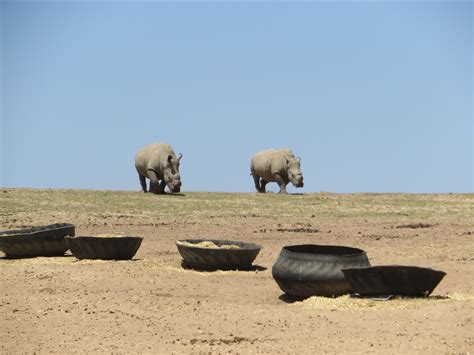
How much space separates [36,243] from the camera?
717 inches

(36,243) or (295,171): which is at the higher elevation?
(295,171)

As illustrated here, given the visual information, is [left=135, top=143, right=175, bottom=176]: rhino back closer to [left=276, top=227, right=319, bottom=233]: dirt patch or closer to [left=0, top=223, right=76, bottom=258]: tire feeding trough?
[left=276, top=227, right=319, bottom=233]: dirt patch

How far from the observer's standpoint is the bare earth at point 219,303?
9.70 metres

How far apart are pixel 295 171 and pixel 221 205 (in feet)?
43.4

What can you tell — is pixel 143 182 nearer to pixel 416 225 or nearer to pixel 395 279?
pixel 416 225

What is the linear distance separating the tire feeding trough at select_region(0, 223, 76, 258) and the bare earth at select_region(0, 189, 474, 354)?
18.8 inches

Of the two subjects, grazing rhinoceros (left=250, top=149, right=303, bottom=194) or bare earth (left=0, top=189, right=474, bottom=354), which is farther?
grazing rhinoceros (left=250, top=149, right=303, bottom=194)

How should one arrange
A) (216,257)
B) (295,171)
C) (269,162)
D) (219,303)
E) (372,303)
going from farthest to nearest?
1. (269,162)
2. (295,171)
3. (216,257)
4. (219,303)
5. (372,303)

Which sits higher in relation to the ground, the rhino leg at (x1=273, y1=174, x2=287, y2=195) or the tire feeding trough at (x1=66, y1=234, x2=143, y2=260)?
the rhino leg at (x1=273, y1=174, x2=287, y2=195)

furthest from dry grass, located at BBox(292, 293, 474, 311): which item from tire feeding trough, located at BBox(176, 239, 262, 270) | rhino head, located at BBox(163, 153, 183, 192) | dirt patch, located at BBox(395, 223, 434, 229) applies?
rhino head, located at BBox(163, 153, 183, 192)

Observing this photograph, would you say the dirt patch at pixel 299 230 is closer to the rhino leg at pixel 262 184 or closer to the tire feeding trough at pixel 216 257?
the tire feeding trough at pixel 216 257

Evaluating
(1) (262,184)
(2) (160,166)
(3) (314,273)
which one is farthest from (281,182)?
(3) (314,273)

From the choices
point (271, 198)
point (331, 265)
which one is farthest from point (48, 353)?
point (271, 198)

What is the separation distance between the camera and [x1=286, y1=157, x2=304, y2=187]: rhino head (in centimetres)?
4588
